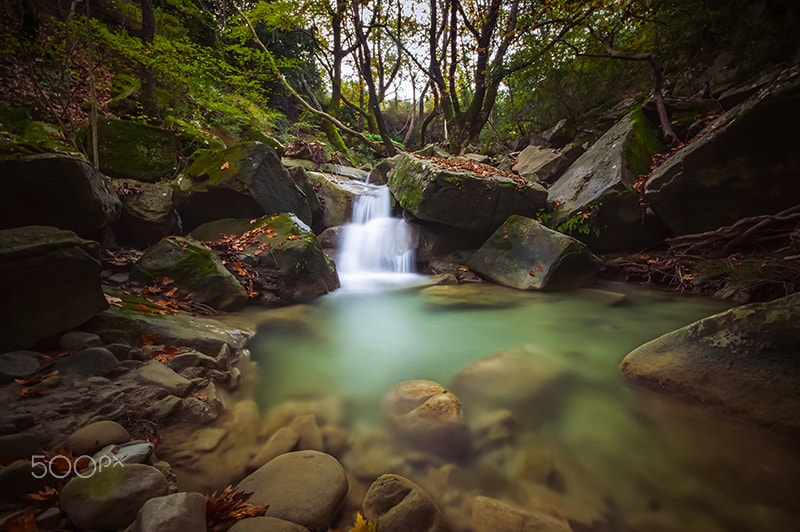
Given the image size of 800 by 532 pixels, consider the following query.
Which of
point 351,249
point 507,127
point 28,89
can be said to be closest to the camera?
point 28,89

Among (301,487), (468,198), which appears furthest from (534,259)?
(301,487)

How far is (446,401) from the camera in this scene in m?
2.48

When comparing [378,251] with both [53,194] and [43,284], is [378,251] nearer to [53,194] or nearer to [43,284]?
[53,194]

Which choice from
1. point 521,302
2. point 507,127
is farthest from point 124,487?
point 507,127

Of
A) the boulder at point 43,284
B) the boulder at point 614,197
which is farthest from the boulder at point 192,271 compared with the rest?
the boulder at point 614,197

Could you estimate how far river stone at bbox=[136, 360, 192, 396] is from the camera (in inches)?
90.8

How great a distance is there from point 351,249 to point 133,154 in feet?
15.0

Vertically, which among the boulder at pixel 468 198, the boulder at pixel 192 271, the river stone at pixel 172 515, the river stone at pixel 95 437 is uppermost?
the boulder at pixel 468 198

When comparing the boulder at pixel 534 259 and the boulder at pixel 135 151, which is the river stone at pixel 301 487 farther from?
the boulder at pixel 135 151

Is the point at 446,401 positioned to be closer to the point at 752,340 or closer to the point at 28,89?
the point at 752,340

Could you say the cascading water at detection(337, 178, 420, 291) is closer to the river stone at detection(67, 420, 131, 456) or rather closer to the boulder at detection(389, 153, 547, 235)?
the boulder at detection(389, 153, 547, 235)

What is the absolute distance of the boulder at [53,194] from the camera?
119 inches

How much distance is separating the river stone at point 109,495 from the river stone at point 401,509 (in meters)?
1.02
